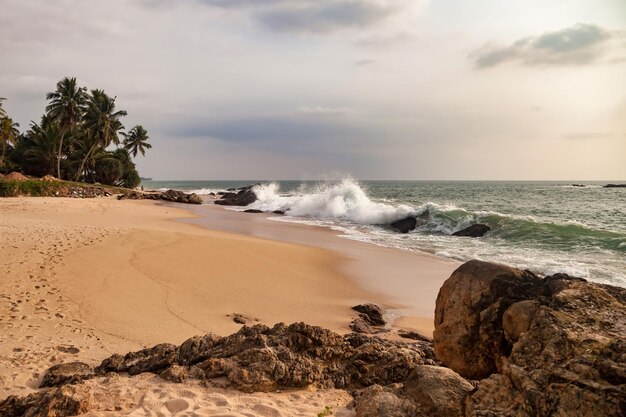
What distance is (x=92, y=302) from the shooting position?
26.3 feet

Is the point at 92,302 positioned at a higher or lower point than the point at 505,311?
lower

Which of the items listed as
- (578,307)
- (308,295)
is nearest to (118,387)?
(578,307)

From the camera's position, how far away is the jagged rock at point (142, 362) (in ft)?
16.5

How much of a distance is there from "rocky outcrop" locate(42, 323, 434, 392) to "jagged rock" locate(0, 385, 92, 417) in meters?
0.90

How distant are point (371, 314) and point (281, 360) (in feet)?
13.9

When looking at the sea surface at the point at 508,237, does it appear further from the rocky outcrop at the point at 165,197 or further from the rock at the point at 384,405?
the rocky outcrop at the point at 165,197

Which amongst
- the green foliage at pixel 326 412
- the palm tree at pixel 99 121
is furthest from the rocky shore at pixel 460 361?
the palm tree at pixel 99 121

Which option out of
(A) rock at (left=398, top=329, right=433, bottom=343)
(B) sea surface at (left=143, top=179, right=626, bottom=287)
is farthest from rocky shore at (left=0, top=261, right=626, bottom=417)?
(B) sea surface at (left=143, top=179, right=626, bottom=287)

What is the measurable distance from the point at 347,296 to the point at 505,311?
23.3ft

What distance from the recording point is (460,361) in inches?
147

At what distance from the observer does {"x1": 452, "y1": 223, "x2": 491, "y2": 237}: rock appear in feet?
72.3

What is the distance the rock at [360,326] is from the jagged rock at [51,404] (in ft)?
15.6

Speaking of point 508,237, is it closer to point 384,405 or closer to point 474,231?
point 474,231

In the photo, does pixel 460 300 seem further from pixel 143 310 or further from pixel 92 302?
pixel 92 302
